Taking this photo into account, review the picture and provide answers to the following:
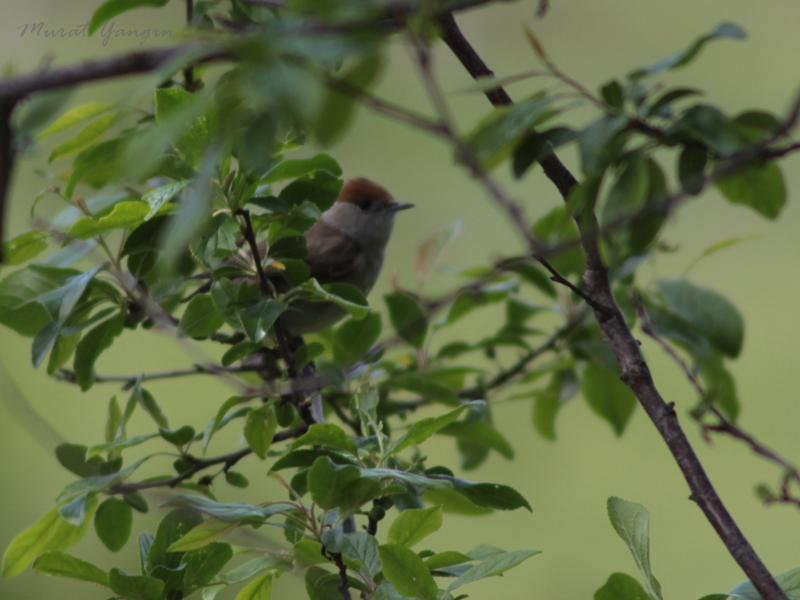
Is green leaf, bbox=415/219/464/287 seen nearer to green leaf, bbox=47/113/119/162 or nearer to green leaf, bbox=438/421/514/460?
green leaf, bbox=438/421/514/460

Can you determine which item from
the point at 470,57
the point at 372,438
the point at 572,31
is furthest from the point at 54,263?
the point at 572,31

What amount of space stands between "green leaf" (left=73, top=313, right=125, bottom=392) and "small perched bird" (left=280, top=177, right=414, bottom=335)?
0.47m

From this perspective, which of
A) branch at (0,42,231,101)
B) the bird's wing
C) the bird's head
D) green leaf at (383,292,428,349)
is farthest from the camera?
the bird's head

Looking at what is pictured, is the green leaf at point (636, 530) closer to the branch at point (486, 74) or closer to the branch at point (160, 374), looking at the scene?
the branch at point (486, 74)

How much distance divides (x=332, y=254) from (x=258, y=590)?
→ 1056 mm

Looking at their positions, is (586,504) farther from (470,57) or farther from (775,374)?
(470,57)

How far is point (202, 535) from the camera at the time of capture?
0.70 m

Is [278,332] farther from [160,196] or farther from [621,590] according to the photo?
[621,590]

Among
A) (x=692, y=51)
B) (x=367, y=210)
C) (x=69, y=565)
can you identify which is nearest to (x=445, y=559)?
(x=69, y=565)

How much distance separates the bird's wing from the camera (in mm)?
1753

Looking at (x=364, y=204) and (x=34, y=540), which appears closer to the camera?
(x=34, y=540)

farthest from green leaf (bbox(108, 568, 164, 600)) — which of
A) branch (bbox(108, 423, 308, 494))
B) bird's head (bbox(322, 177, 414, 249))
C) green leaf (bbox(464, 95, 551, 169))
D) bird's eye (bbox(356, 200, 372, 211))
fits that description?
bird's eye (bbox(356, 200, 372, 211))

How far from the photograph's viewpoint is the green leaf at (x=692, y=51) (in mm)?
544

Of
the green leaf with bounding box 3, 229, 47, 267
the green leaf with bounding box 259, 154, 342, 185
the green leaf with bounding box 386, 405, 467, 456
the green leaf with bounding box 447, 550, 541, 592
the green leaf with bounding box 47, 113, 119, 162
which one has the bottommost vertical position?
the green leaf with bounding box 447, 550, 541, 592
